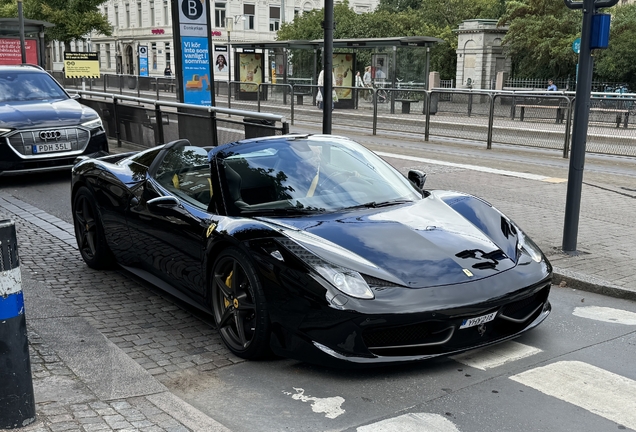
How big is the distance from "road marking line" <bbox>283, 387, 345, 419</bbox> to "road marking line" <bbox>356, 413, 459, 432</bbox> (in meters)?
0.23

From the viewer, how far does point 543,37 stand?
43.1m

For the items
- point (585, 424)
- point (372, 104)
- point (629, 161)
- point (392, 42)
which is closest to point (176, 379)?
point (585, 424)

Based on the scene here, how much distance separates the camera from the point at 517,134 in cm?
1684

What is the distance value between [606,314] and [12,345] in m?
3.98

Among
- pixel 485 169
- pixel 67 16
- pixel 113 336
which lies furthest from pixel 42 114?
pixel 67 16

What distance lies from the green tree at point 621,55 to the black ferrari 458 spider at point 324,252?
3768 cm

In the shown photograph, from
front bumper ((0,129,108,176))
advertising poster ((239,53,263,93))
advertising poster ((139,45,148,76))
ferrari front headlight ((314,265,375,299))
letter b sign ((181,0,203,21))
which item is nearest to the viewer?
ferrari front headlight ((314,265,375,299))

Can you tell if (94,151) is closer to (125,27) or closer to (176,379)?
(176,379)

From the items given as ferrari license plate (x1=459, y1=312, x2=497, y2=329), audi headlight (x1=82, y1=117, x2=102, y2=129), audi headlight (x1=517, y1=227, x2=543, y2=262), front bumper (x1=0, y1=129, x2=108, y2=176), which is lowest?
front bumper (x1=0, y1=129, x2=108, y2=176)

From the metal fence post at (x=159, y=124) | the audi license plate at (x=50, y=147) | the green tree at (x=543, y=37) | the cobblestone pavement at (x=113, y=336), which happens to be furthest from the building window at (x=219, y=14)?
the cobblestone pavement at (x=113, y=336)

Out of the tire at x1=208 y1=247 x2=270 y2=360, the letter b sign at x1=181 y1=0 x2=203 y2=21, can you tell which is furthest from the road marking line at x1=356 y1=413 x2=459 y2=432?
the letter b sign at x1=181 y1=0 x2=203 y2=21

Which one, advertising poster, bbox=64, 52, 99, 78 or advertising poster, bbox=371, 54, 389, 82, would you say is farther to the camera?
advertising poster, bbox=64, 52, 99, 78

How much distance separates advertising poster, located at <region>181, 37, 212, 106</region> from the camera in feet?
45.6

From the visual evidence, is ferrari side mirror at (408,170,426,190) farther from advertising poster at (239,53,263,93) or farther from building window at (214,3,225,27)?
building window at (214,3,225,27)
